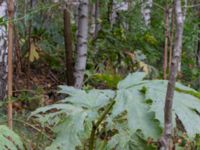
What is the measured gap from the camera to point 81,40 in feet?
16.4

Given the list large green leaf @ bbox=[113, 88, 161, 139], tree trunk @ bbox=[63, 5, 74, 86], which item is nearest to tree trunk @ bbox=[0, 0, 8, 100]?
tree trunk @ bbox=[63, 5, 74, 86]

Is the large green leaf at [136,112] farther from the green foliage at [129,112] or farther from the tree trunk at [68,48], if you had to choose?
the tree trunk at [68,48]

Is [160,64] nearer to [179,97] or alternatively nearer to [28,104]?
[28,104]

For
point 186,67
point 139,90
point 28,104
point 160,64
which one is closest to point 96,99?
point 139,90

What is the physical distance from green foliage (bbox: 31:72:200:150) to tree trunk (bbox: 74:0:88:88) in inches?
138

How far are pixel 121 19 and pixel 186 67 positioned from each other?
56.1 inches

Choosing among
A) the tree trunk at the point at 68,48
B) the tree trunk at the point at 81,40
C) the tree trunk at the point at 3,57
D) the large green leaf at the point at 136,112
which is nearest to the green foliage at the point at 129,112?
the large green leaf at the point at 136,112

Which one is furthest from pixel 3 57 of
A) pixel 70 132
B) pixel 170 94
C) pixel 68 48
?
pixel 170 94

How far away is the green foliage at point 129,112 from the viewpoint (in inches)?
47.4

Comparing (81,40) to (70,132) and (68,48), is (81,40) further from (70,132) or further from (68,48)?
(70,132)

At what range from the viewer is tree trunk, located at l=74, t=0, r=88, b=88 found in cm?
494

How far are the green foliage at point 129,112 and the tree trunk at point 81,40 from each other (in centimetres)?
350

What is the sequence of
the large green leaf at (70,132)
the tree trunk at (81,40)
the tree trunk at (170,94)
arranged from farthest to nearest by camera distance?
1. the tree trunk at (81,40)
2. the large green leaf at (70,132)
3. the tree trunk at (170,94)

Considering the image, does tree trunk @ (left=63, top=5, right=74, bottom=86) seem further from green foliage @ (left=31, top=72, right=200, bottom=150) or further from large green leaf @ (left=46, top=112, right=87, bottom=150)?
large green leaf @ (left=46, top=112, right=87, bottom=150)
